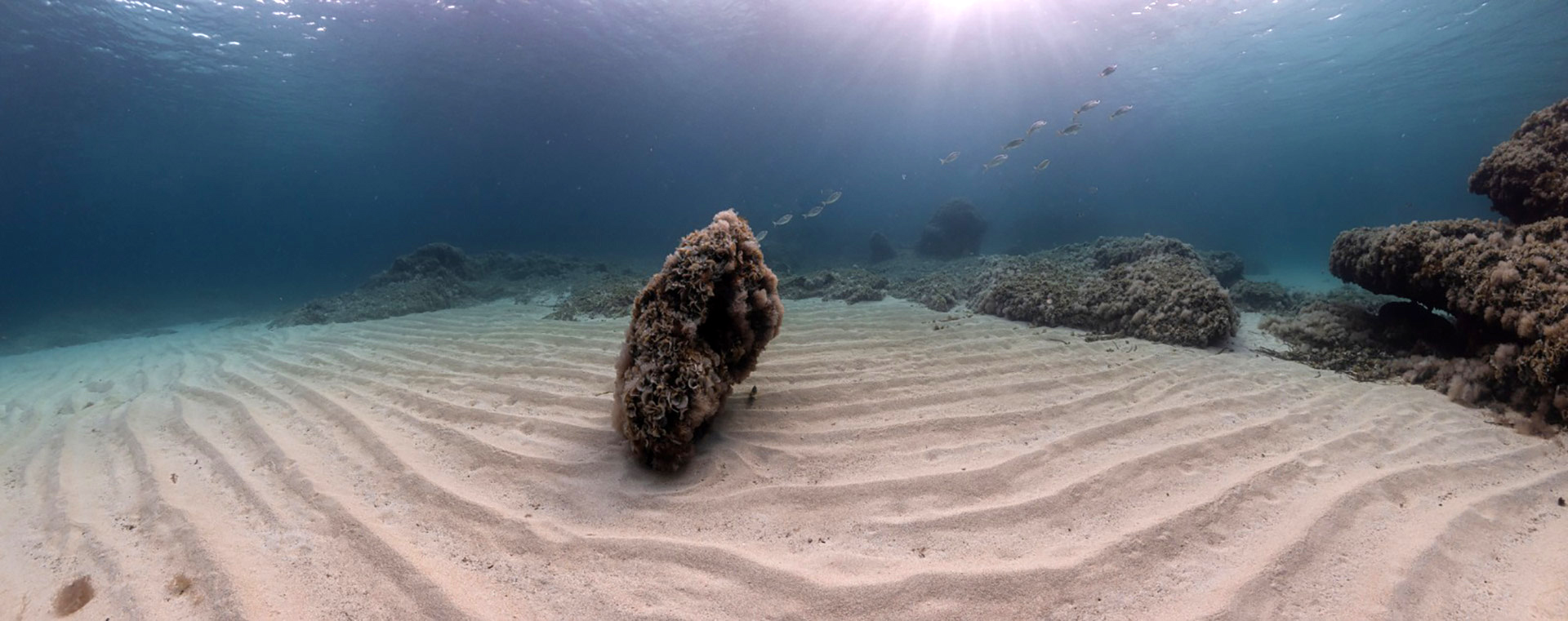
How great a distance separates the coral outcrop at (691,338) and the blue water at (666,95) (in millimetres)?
22129

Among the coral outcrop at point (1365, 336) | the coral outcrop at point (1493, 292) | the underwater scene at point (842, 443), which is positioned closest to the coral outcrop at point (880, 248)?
the underwater scene at point (842, 443)

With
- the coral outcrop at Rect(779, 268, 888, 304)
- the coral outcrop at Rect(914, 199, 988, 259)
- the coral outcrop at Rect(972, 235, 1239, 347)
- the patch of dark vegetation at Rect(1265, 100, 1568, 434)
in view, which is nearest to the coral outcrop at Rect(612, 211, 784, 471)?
the coral outcrop at Rect(972, 235, 1239, 347)

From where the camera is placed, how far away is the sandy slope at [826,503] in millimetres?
2186

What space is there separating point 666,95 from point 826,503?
40424 millimetres

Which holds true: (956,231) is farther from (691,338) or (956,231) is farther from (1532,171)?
(691,338)

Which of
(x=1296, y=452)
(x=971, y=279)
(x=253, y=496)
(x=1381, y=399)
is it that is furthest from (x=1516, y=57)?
(x=253, y=496)

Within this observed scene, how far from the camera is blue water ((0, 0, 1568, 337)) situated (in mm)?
23766

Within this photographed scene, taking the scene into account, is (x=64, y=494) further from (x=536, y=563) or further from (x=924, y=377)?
(x=924, y=377)

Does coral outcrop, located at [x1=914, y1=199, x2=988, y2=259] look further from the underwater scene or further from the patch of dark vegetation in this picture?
the patch of dark vegetation

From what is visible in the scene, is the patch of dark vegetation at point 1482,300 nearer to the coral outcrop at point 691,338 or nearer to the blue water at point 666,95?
the coral outcrop at point 691,338

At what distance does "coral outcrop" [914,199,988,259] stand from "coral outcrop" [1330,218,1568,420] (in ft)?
60.4

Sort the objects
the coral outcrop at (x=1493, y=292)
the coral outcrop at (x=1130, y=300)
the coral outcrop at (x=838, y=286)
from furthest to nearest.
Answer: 1. the coral outcrop at (x=838, y=286)
2. the coral outcrop at (x=1130, y=300)
3. the coral outcrop at (x=1493, y=292)

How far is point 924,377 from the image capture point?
4.74 metres

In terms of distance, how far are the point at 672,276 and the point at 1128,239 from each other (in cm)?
1110
